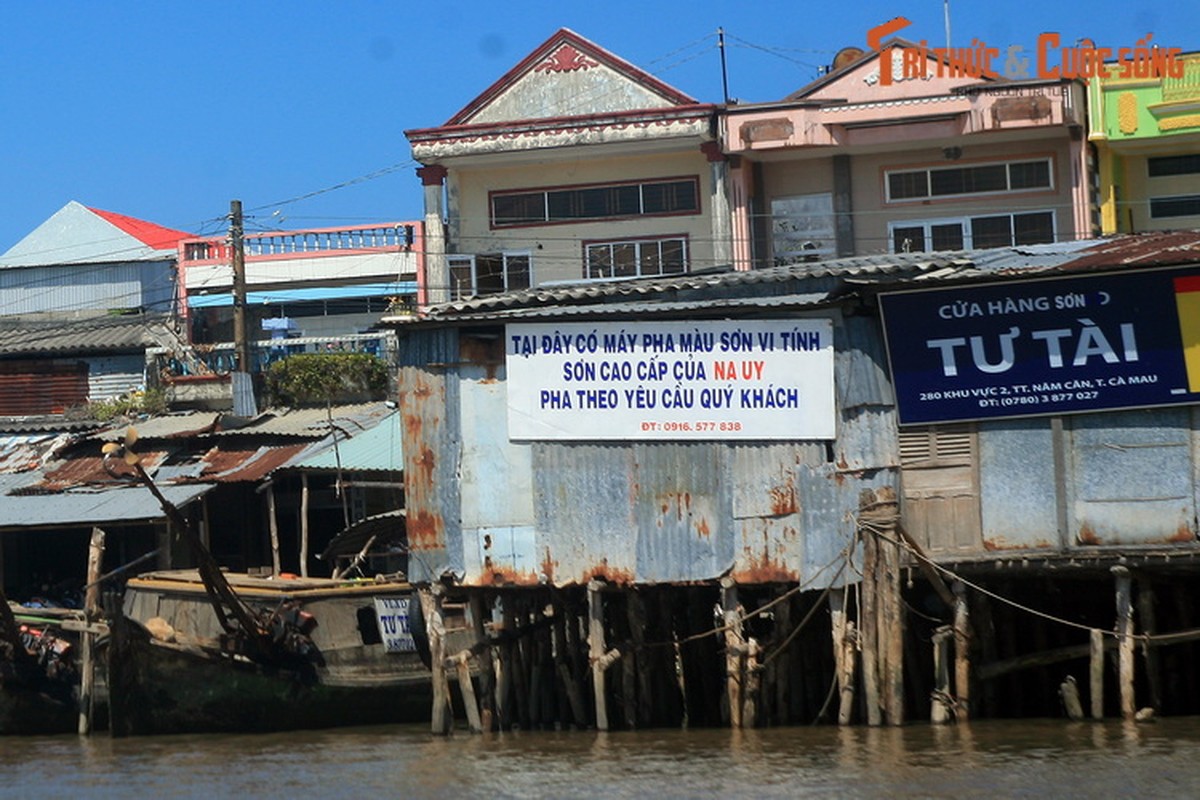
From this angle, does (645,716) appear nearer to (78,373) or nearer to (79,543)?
(79,543)

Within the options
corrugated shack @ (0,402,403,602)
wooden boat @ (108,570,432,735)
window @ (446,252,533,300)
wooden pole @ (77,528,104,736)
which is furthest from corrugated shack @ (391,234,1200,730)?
window @ (446,252,533,300)

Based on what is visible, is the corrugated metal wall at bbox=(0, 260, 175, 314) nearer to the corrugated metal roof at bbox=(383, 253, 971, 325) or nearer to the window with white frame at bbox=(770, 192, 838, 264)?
the window with white frame at bbox=(770, 192, 838, 264)

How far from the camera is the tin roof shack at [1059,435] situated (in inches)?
723

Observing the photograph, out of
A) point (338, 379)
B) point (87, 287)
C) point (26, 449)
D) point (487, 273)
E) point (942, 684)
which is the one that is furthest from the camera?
point (87, 287)

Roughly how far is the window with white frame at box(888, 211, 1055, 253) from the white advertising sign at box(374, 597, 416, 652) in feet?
34.9

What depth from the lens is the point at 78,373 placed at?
3538cm

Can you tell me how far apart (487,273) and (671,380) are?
41.8ft

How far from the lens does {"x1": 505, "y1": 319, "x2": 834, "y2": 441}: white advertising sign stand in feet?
63.5

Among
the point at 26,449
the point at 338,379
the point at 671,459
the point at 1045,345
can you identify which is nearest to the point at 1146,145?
the point at 1045,345

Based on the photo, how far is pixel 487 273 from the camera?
105ft

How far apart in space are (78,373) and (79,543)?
5.85 meters

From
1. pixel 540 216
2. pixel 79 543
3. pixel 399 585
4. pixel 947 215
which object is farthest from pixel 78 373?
pixel 947 215

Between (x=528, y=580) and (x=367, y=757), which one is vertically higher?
(x=528, y=580)

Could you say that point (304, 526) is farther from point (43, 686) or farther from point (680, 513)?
point (680, 513)
